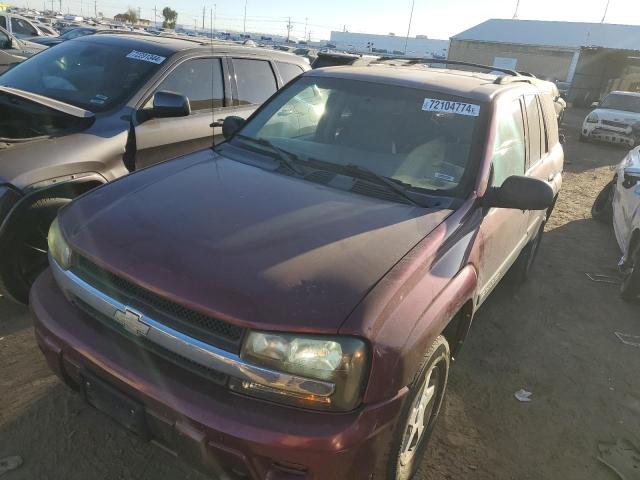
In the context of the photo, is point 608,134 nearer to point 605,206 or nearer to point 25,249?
point 605,206

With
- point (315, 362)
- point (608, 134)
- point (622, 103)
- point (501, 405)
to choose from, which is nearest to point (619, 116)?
point (608, 134)

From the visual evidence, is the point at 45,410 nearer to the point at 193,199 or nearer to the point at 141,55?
the point at 193,199

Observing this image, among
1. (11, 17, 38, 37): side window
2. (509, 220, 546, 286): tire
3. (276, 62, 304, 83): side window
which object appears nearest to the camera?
(509, 220, 546, 286): tire

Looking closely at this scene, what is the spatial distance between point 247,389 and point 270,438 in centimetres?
20

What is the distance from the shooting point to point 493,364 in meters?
3.50

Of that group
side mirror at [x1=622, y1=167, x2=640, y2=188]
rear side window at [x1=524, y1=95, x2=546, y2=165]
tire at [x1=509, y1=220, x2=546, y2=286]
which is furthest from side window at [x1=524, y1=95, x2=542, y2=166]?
side mirror at [x1=622, y1=167, x2=640, y2=188]

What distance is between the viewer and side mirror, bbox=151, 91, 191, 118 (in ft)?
12.3

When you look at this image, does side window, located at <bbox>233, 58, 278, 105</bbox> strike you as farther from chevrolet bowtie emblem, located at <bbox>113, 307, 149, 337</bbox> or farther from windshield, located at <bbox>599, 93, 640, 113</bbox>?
windshield, located at <bbox>599, 93, 640, 113</bbox>

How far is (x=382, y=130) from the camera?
2920mm

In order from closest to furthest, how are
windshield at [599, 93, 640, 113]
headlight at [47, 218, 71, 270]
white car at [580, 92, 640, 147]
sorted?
1. headlight at [47, 218, 71, 270]
2. white car at [580, 92, 640, 147]
3. windshield at [599, 93, 640, 113]

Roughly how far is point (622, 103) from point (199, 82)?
48.5 ft

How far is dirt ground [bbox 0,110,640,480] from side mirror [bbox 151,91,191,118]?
1.78 metres

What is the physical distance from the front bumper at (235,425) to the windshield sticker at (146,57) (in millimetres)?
2934

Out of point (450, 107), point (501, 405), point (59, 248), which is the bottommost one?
point (501, 405)
